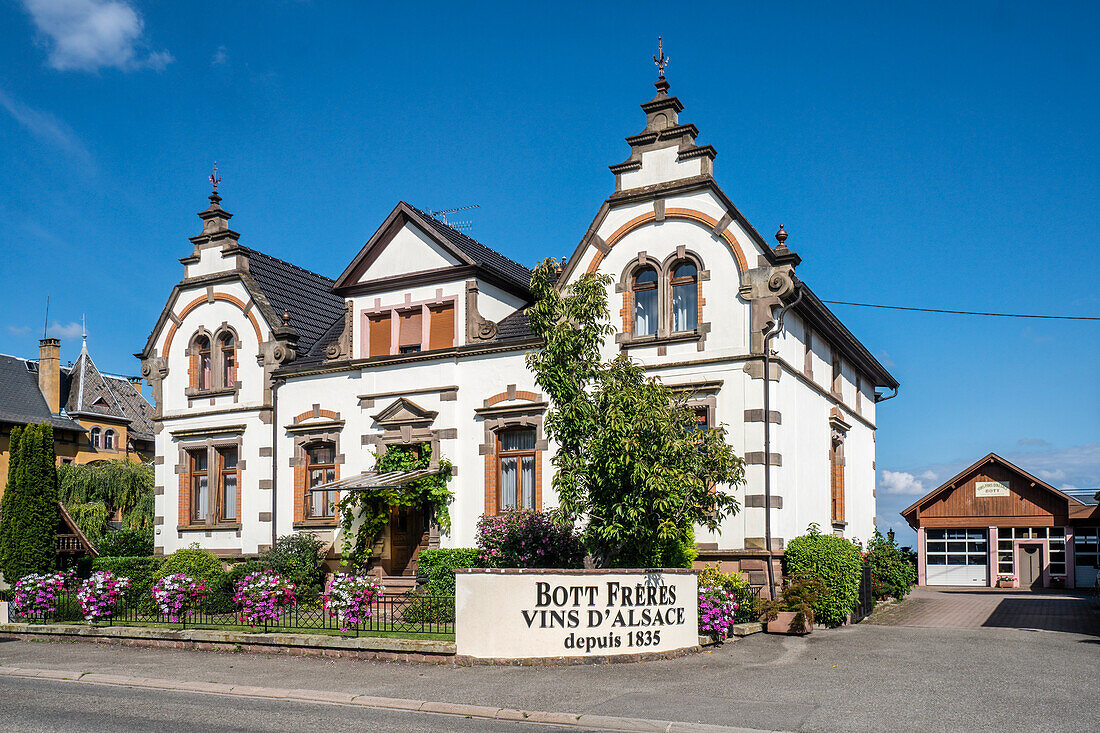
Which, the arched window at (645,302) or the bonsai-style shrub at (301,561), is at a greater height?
the arched window at (645,302)

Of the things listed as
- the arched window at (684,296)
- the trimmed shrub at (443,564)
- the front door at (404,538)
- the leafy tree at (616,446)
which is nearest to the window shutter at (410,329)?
the front door at (404,538)

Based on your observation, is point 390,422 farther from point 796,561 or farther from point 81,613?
point 796,561

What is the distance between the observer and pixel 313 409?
967 inches

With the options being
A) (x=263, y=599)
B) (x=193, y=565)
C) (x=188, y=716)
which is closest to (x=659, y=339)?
(x=263, y=599)

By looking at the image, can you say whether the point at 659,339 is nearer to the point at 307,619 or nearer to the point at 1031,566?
the point at 307,619

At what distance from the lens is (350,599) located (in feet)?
52.9

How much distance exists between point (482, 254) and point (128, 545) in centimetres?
1363

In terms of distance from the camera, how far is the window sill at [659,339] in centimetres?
2003

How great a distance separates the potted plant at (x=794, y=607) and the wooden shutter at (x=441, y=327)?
9466 millimetres

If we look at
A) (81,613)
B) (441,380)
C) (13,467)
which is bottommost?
(81,613)

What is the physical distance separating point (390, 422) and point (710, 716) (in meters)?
14.0

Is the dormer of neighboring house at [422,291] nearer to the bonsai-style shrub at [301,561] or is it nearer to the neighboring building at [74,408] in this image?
the bonsai-style shrub at [301,561]

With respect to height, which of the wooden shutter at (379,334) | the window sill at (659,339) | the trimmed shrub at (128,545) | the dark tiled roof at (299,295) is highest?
the dark tiled roof at (299,295)

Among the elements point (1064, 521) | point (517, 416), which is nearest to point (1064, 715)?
point (517, 416)
